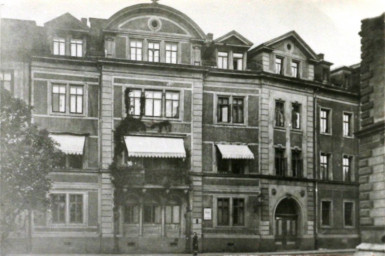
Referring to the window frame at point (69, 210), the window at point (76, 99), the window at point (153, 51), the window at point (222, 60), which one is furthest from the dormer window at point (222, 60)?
the window frame at point (69, 210)

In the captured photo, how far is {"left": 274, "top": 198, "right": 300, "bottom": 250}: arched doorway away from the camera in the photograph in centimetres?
3472

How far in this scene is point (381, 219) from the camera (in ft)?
58.0

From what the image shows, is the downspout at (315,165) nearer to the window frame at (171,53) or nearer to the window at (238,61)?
the window at (238,61)

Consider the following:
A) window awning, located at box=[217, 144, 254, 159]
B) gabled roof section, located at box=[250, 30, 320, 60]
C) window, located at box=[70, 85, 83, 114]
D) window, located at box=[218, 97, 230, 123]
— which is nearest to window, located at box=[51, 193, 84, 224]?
window, located at box=[70, 85, 83, 114]

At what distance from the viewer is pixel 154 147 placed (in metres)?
31.5

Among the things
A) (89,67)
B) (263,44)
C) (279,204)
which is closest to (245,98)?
(263,44)

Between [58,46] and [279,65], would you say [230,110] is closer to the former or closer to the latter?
[279,65]

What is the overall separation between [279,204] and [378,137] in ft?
56.7

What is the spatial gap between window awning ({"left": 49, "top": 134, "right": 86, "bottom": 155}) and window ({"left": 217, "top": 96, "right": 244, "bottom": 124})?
7.58 m

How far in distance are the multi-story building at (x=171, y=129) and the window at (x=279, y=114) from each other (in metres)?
0.09

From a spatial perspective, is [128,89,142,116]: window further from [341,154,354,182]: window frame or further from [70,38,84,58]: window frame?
[341,154,354,182]: window frame

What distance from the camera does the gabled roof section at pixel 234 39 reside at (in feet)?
110

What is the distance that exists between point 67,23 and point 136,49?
11.9 ft

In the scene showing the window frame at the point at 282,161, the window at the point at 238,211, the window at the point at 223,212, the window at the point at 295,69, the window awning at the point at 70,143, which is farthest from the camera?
the window at the point at 295,69
